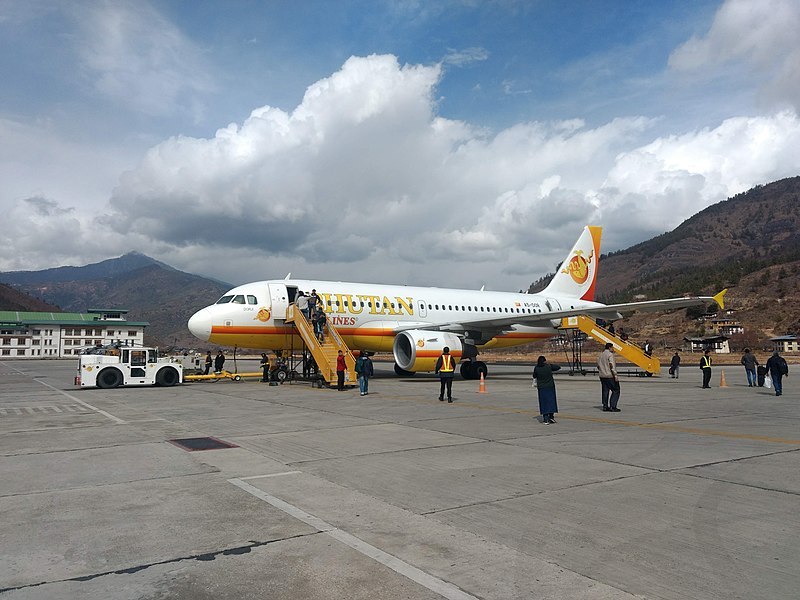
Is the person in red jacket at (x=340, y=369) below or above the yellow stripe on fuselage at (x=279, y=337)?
below

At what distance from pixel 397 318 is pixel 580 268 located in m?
15.0

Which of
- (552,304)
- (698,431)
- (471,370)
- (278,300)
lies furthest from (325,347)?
(552,304)

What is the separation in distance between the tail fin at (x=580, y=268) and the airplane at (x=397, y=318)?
5677 mm

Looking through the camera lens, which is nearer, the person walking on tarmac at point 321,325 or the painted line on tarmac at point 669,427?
the painted line on tarmac at point 669,427

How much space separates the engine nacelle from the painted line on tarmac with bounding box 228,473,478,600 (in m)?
17.1

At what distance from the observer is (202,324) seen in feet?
A: 75.2

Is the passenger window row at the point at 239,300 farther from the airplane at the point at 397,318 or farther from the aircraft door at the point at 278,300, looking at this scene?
the aircraft door at the point at 278,300

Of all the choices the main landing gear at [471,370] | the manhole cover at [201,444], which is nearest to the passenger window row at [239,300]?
the main landing gear at [471,370]

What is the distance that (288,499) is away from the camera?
648 centimetres

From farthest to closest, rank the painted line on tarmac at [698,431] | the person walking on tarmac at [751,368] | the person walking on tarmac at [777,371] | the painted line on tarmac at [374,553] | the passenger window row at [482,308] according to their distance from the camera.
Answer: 1. the passenger window row at [482,308]
2. the person walking on tarmac at [751,368]
3. the person walking on tarmac at [777,371]
4. the painted line on tarmac at [698,431]
5. the painted line on tarmac at [374,553]

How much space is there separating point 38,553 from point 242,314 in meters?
19.1

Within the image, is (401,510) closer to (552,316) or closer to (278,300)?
(278,300)

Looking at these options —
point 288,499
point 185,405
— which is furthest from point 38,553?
point 185,405

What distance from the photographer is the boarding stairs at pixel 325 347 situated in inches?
869
